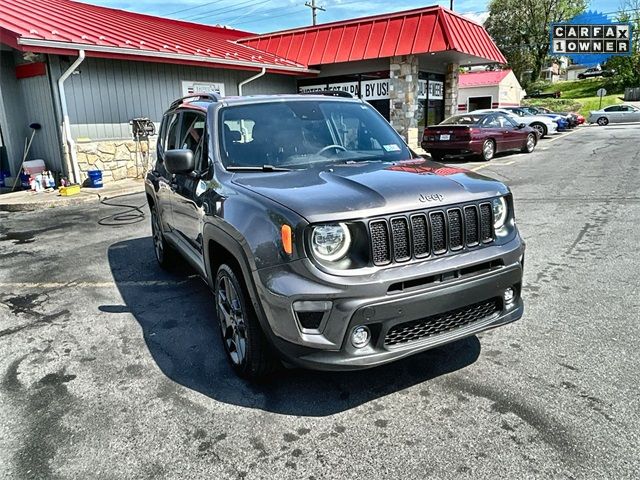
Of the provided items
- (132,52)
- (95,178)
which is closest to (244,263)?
(95,178)

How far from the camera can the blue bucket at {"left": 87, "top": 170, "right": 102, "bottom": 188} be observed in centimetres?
1233

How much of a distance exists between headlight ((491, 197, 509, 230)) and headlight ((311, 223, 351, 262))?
1.16 meters

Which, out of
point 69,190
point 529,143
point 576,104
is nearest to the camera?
point 69,190

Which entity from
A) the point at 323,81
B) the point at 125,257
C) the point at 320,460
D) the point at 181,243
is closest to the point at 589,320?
the point at 320,460

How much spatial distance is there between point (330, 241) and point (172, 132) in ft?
10.5

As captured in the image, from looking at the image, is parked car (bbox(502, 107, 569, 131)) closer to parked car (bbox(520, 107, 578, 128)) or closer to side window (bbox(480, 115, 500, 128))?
parked car (bbox(520, 107, 578, 128))

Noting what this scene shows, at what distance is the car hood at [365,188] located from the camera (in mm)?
2720

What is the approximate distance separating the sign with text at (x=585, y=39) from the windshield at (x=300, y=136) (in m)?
34.7

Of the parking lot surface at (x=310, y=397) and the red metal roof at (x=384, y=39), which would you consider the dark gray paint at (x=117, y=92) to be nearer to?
the red metal roof at (x=384, y=39)

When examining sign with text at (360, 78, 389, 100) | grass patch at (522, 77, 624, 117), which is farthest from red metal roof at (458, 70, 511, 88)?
sign with text at (360, 78, 389, 100)

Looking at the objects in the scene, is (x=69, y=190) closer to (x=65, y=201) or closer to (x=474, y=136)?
(x=65, y=201)

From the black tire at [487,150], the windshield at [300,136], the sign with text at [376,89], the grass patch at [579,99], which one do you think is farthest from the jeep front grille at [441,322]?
the grass patch at [579,99]

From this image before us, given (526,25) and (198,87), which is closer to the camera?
(198,87)

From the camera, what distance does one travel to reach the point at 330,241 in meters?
2.71
